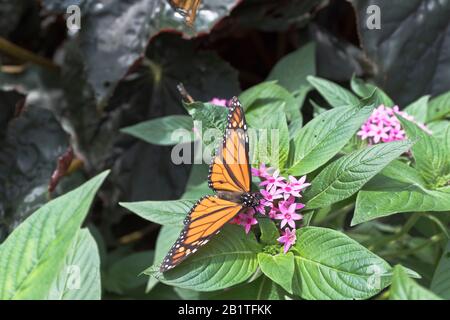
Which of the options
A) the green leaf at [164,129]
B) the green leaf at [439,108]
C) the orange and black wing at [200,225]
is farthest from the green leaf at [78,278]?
the green leaf at [439,108]

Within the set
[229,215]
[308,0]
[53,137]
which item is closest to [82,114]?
[53,137]

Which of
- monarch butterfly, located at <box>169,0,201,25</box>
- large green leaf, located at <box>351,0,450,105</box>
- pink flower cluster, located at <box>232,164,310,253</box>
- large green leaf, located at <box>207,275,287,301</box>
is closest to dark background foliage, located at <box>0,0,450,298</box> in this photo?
large green leaf, located at <box>351,0,450,105</box>

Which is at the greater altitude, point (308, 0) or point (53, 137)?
point (308, 0)

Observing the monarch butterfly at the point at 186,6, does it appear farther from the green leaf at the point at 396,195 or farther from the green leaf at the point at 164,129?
the green leaf at the point at 396,195

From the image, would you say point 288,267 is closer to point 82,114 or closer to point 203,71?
point 203,71

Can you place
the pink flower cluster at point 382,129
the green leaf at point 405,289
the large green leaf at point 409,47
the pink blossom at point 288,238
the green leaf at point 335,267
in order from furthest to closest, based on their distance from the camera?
the large green leaf at point 409,47, the pink flower cluster at point 382,129, the pink blossom at point 288,238, the green leaf at point 335,267, the green leaf at point 405,289
